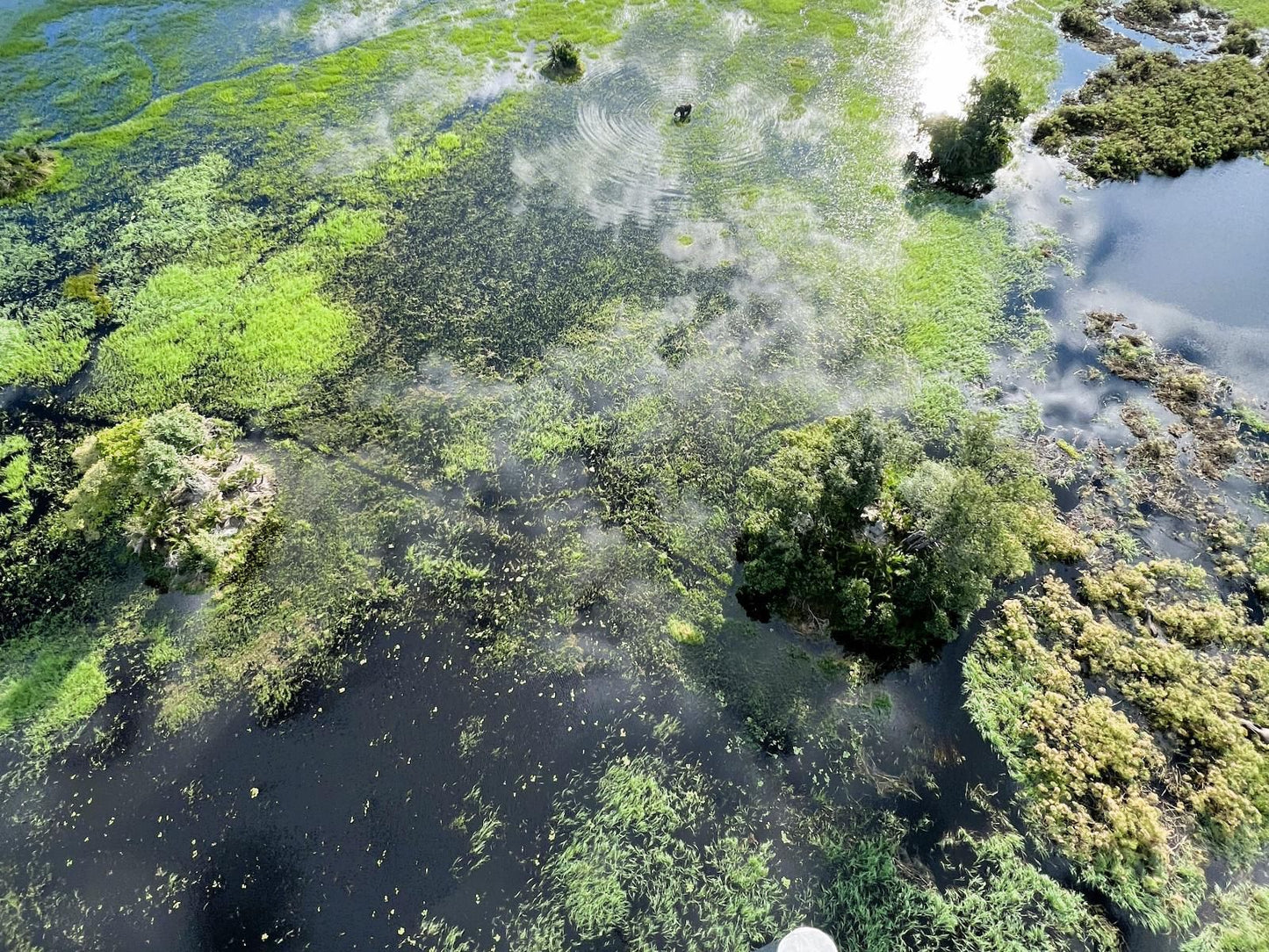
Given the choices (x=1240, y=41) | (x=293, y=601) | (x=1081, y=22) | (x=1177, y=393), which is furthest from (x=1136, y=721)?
(x=1240, y=41)

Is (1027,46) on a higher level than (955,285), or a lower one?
higher

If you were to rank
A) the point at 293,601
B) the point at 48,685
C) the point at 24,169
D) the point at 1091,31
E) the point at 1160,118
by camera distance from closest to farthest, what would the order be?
the point at 48,685, the point at 293,601, the point at 24,169, the point at 1160,118, the point at 1091,31

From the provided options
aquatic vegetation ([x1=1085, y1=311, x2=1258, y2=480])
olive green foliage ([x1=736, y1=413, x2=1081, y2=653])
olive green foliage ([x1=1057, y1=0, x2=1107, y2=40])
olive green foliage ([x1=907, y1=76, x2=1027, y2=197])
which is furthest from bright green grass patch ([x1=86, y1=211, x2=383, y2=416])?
olive green foliage ([x1=1057, y1=0, x2=1107, y2=40])

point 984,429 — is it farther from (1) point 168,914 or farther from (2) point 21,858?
(2) point 21,858

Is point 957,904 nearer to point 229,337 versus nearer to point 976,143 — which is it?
point 229,337

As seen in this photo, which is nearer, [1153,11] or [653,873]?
[653,873]

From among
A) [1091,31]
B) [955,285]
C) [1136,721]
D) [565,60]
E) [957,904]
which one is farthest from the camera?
[1091,31]

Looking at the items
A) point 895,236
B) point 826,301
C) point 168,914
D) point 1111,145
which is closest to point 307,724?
point 168,914

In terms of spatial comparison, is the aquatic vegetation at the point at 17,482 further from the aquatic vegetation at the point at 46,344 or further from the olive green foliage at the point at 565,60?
the olive green foliage at the point at 565,60
